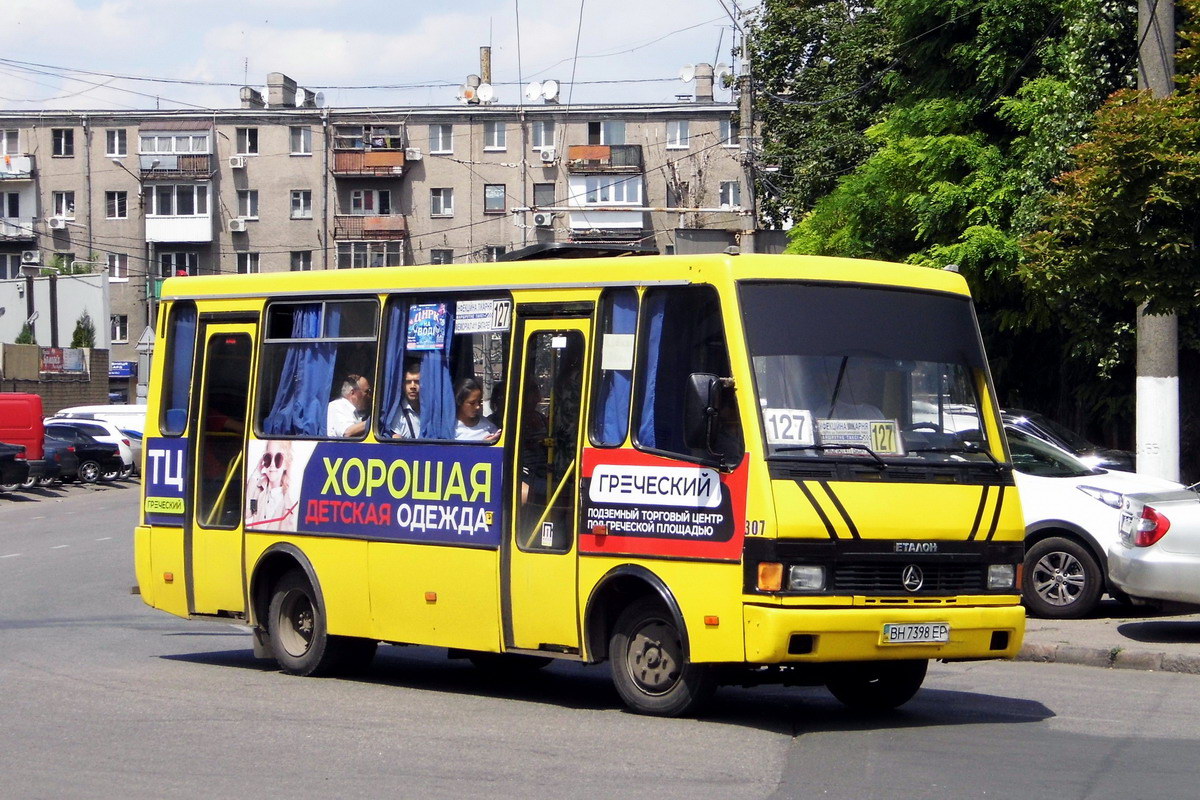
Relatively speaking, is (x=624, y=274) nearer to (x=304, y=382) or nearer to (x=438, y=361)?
(x=438, y=361)

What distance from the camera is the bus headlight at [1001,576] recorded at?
364 inches

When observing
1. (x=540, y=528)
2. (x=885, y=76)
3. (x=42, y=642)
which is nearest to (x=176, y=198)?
(x=885, y=76)

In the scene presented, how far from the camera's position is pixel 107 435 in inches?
1743

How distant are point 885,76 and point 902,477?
21.3 m

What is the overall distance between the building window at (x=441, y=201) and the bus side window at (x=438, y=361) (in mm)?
61801

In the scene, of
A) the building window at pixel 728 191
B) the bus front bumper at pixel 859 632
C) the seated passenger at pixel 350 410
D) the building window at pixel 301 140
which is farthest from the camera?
the building window at pixel 301 140

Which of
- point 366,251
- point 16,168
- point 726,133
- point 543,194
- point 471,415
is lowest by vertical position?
point 471,415

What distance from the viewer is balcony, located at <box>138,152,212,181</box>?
239 feet

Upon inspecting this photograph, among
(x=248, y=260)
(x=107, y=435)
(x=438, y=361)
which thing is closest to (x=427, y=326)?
(x=438, y=361)

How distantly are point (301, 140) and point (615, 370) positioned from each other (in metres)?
66.2

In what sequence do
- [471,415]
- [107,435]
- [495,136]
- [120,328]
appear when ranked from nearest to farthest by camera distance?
[471,415]
[107,435]
[495,136]
[120,328]

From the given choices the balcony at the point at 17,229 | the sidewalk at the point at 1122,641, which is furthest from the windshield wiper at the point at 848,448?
the balcony at the point at 17,229

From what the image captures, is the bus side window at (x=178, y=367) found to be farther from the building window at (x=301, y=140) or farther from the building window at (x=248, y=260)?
the building window at (x=301, y=140)

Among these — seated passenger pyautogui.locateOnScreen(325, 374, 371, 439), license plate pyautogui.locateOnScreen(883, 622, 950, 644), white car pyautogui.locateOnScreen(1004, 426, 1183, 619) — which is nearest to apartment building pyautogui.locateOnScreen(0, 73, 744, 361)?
white car pyautogui.locateOnScreen(1004, 426, 1183, 619)
